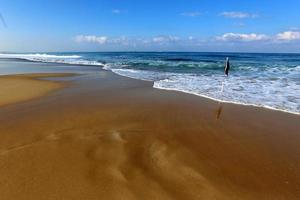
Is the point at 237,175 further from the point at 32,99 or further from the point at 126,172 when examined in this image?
the point at 32,99

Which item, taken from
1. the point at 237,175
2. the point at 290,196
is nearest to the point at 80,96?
the point at 237,175

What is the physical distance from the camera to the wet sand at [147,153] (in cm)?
296

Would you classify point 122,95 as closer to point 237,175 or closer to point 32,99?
point 32,99

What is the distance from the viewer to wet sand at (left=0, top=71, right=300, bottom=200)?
296 cm

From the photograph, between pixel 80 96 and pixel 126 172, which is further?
pixel 80 96

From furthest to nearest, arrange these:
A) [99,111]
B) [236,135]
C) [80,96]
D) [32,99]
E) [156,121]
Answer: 1. [80,96]
2. [32,99]
3. [99,111]
4. [156,121]
5. [236,135]

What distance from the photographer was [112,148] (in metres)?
4.08

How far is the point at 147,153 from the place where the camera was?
3.95 metres

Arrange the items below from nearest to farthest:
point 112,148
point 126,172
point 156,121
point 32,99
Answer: point 126,172 → point 112,148 → point 156,121 → point 32,99

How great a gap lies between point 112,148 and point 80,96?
4.76 m

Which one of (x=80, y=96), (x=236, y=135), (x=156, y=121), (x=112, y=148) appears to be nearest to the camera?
(x=112, y=148)

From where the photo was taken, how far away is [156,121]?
18.4 ft

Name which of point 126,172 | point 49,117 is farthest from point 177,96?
point 126,172

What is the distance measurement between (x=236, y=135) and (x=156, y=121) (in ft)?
5.85
